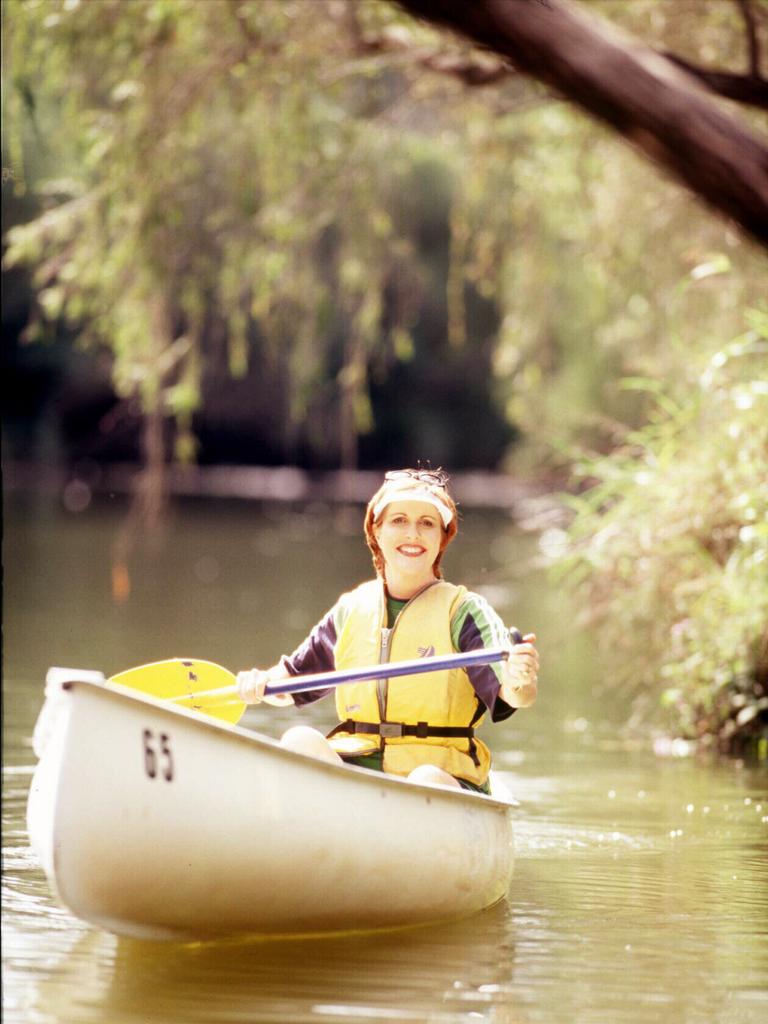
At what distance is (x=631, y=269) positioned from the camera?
1062 cm

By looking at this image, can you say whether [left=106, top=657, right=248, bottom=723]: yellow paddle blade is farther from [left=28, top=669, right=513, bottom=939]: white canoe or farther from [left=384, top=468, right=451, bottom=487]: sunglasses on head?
[left=384, top=468, right=451, bottom=487]: sunglasses on head

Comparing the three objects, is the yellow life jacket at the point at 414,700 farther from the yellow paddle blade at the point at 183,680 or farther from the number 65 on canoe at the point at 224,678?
the yellow paddle blade at the point at 183,680

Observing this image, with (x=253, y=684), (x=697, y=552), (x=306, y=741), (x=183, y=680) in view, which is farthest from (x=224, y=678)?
(x=697, y=552)

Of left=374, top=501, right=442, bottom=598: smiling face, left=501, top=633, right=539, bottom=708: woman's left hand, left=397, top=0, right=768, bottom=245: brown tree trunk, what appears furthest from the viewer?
left=374, top=501, right=442, bottom=598: smiling face

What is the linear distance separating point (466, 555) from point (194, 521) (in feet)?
23.5

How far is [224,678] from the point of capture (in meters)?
5.16

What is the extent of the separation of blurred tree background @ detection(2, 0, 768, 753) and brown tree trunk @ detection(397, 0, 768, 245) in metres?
1.62

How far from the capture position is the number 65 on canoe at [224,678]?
448cm

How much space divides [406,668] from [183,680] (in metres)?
0.89

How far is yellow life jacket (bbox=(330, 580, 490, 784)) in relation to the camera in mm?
4867

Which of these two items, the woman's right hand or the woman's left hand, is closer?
the woman's left hand

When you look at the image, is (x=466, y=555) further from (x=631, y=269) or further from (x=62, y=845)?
(x=62, y=845)

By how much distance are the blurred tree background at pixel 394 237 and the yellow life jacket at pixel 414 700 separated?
1.69m

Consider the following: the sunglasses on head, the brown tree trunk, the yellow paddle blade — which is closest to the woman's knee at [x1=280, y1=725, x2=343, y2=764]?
the yellow paddle blade
